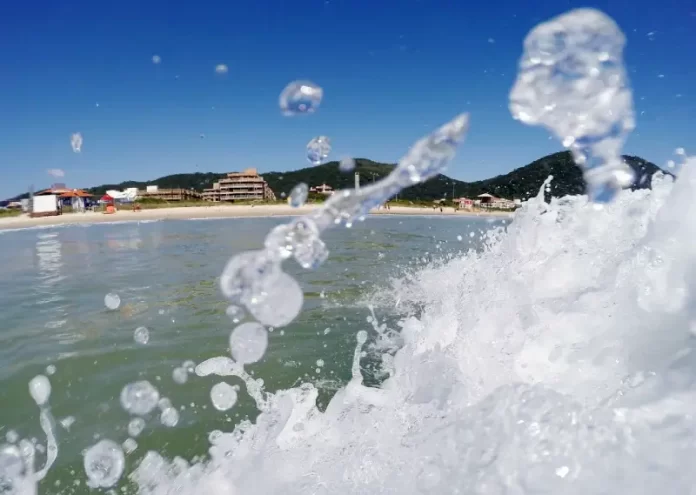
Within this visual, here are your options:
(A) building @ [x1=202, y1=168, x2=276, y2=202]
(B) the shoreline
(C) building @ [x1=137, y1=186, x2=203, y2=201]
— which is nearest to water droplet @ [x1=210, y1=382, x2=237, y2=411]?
(B) the shoreline

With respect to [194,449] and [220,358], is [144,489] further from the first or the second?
[220,358]

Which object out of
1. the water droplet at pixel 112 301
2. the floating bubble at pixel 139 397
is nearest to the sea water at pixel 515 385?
the floating bubble at pixel 139 397

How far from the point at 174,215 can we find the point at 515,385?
171ft

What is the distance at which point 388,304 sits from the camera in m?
6.54

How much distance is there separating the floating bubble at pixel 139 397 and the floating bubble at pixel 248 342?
30.6 inches

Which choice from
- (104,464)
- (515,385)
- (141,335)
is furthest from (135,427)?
(515,385)

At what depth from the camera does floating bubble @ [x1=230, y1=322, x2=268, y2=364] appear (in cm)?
432

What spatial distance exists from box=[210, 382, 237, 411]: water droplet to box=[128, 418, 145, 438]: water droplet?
1.56 ft

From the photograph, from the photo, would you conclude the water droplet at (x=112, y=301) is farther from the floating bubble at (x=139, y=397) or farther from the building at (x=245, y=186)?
the building at (x=245, y=186)

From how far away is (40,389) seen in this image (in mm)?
3773

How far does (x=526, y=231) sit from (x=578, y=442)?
10.8 ft

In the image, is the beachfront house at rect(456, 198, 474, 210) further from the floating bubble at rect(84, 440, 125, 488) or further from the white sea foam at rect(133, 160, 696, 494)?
the floating bubble at rect(84, 440, 125, 488)

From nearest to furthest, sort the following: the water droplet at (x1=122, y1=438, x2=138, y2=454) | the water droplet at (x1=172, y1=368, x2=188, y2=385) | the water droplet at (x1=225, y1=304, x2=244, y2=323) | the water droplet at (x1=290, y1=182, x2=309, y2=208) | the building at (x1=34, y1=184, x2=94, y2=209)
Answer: the water droplet at (x1=122, y1=438, x2=138, y2=454) < the water droplet at (x1=290, y1=182, x2=309, y2=208) < the water droplet at (x1=172, y1=368, x2=188, y2=385) < the water droplet at (x1=225, y1=304, x2=244, y2=323) < the building at (x1=34, y1=184, x2=94, y2=209)

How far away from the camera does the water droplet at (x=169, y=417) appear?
10.5ft
